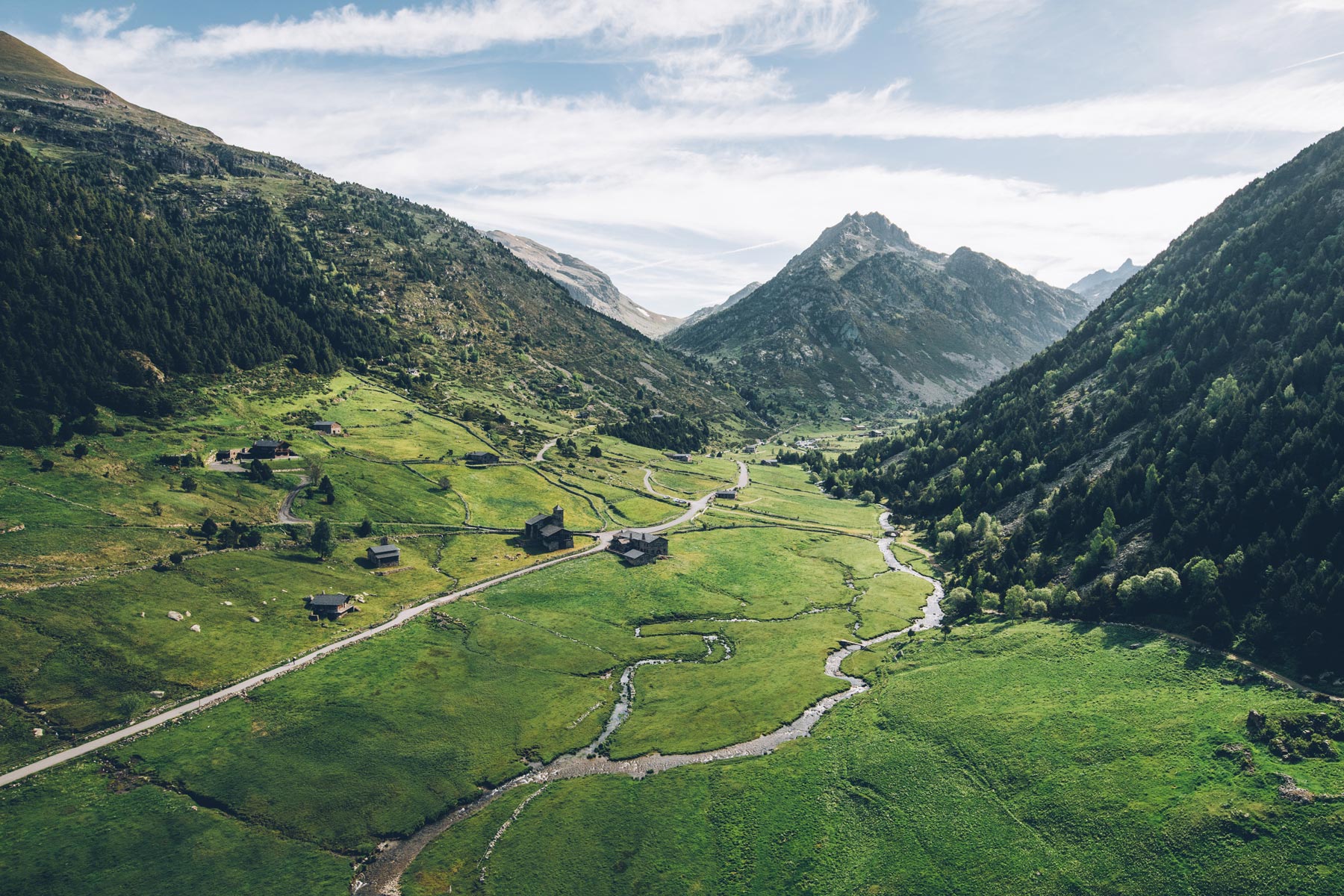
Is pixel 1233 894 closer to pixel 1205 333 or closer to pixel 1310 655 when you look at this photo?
pixel 1310 655

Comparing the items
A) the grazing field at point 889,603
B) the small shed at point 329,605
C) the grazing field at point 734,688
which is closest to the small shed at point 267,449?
the small shed at point 329,605

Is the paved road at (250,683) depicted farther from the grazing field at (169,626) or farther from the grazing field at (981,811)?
the grazing field at (981,811)

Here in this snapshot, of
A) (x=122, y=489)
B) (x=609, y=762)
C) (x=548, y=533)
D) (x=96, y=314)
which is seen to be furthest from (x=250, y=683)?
(x=96, y=314)

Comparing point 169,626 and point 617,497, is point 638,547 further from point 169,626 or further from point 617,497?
point 169,626

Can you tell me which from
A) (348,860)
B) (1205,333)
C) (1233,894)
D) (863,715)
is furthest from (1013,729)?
(1205,333)

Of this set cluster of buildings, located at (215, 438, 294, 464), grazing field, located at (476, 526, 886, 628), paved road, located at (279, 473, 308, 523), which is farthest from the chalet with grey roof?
cluster of buildings, located at (215, 438, 294, 464)
